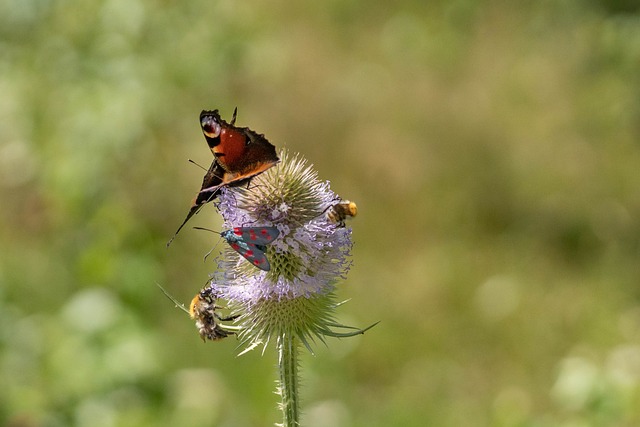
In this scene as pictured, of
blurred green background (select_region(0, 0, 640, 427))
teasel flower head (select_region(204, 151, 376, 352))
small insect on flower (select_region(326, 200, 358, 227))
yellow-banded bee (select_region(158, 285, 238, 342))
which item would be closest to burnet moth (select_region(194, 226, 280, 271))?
teasel flower head (select_region(204, 151, 376, 352))

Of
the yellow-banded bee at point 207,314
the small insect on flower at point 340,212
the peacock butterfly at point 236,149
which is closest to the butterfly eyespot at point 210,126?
the peacock butterfly at point 236,149

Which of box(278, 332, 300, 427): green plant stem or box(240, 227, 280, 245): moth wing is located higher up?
box(240, 227, 280, 245): moth wing

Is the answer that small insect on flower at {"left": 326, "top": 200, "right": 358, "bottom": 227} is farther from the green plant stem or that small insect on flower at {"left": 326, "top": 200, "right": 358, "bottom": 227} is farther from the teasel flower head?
the green plant stem

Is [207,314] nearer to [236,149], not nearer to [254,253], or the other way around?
[254,253]

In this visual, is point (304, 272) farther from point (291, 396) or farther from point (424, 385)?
point (424, 385)

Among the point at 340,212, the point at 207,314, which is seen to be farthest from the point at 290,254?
the point at 207,314

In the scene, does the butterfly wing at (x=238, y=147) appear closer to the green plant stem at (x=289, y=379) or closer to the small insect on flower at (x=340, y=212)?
the small insect on flower at (x=340, y=212)

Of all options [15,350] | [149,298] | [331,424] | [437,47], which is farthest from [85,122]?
[437,47]
